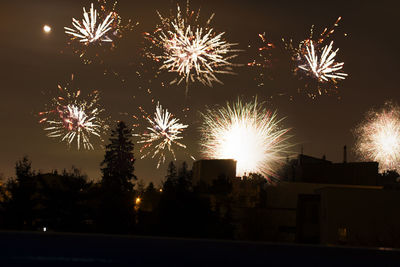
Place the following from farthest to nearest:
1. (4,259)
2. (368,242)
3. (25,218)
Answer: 1. (25,218)
2. (368,242)
3. (4,259)

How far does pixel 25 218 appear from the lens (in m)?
55.0

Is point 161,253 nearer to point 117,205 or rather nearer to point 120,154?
point 117,205

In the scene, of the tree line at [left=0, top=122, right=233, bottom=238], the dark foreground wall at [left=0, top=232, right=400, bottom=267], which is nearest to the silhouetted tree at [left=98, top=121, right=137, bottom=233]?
the tree line at [left=0, top=122, right=233, bottom=238]

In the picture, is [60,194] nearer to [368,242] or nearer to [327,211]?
[327,211]

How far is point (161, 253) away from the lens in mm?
1947

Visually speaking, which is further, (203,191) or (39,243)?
(203,191)

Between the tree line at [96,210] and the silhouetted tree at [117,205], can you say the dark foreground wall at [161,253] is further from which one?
the silhouetted tree at [117,205]

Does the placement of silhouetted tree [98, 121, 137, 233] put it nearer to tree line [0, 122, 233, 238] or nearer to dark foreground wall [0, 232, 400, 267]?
tree line [0, 122, 233, 238]

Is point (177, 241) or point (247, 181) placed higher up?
point (247, 181)

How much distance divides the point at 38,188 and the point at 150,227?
466 inches

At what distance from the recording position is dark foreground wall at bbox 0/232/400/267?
192 centimetres

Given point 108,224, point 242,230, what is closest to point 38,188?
point 108,224

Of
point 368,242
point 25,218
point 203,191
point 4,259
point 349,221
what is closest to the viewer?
point 4,259

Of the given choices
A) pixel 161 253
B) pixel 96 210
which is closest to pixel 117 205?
pixel 96 210
